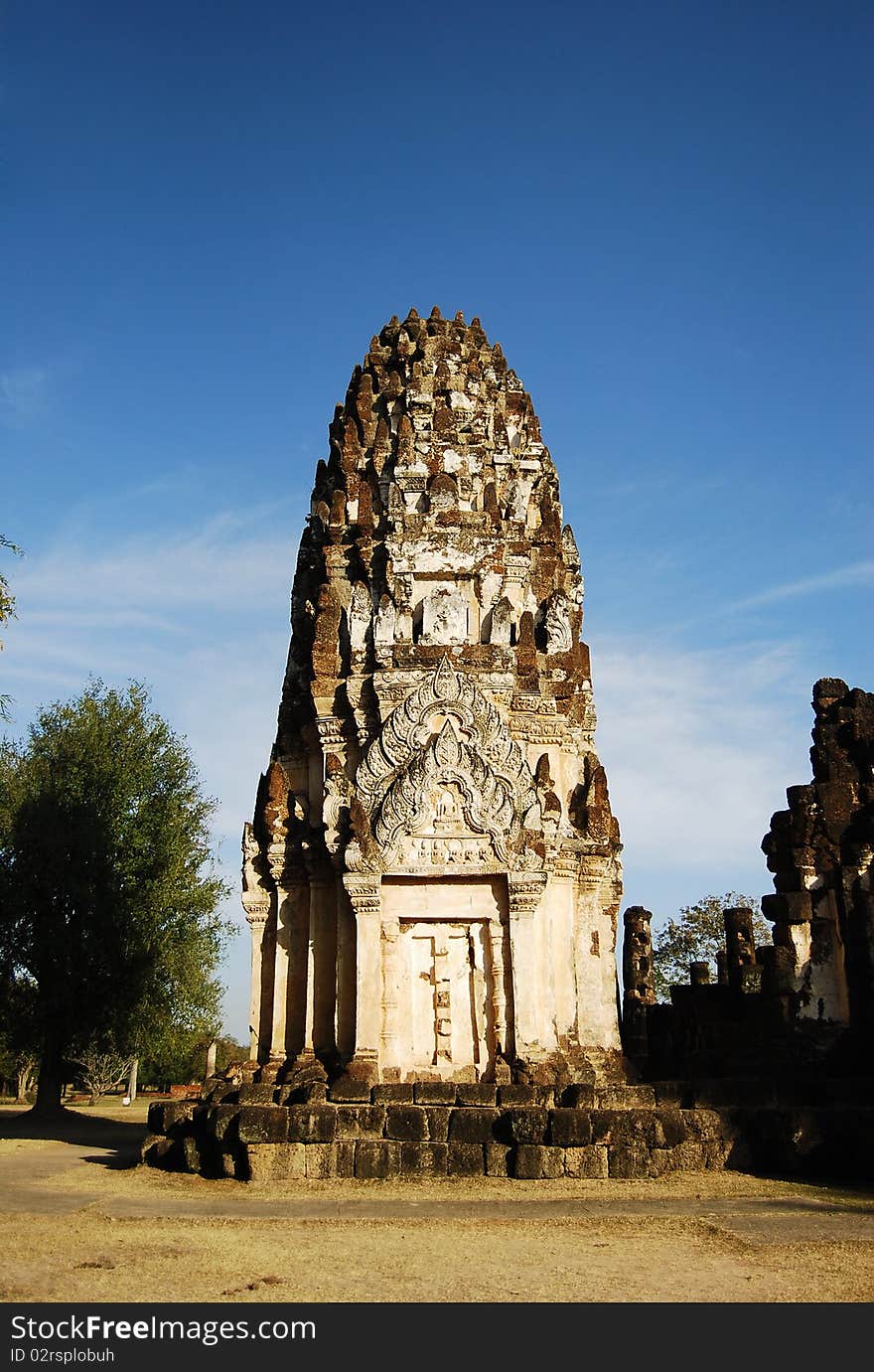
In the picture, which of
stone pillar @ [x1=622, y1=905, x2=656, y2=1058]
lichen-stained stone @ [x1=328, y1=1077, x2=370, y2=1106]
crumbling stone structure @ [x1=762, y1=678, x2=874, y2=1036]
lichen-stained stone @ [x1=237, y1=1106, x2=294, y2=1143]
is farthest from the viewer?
stone pillar @ [x1=622, y1=905, x2=656, y2=1058]

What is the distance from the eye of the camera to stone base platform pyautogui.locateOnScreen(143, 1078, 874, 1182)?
40.3 feet

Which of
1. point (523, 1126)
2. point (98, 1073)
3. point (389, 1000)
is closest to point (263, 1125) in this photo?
point (389, 1000)

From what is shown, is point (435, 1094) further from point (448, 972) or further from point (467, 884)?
point (467, 884)

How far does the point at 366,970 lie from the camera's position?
14.5m

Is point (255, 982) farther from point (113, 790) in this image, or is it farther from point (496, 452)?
point (113, 790)

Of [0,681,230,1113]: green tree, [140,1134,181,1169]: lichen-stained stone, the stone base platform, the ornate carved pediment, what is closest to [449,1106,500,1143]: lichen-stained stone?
the stone base platform

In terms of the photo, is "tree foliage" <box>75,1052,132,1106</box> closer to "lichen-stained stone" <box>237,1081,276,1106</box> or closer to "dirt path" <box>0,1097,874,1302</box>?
"lichen-stained stone" <box>237,1081,276,1106</box>

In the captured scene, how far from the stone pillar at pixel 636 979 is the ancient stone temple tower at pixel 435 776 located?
31.0ft

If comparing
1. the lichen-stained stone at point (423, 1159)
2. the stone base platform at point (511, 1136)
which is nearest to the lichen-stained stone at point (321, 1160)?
the stone base platform at point (511, 1136)

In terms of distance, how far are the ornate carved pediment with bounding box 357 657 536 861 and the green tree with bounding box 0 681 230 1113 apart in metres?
13.6

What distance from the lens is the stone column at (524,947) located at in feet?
47.4

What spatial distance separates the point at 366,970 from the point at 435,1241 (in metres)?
5.63

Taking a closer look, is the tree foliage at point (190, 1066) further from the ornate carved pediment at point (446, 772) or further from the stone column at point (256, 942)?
the ornate carved pediment at point (446, 772)
